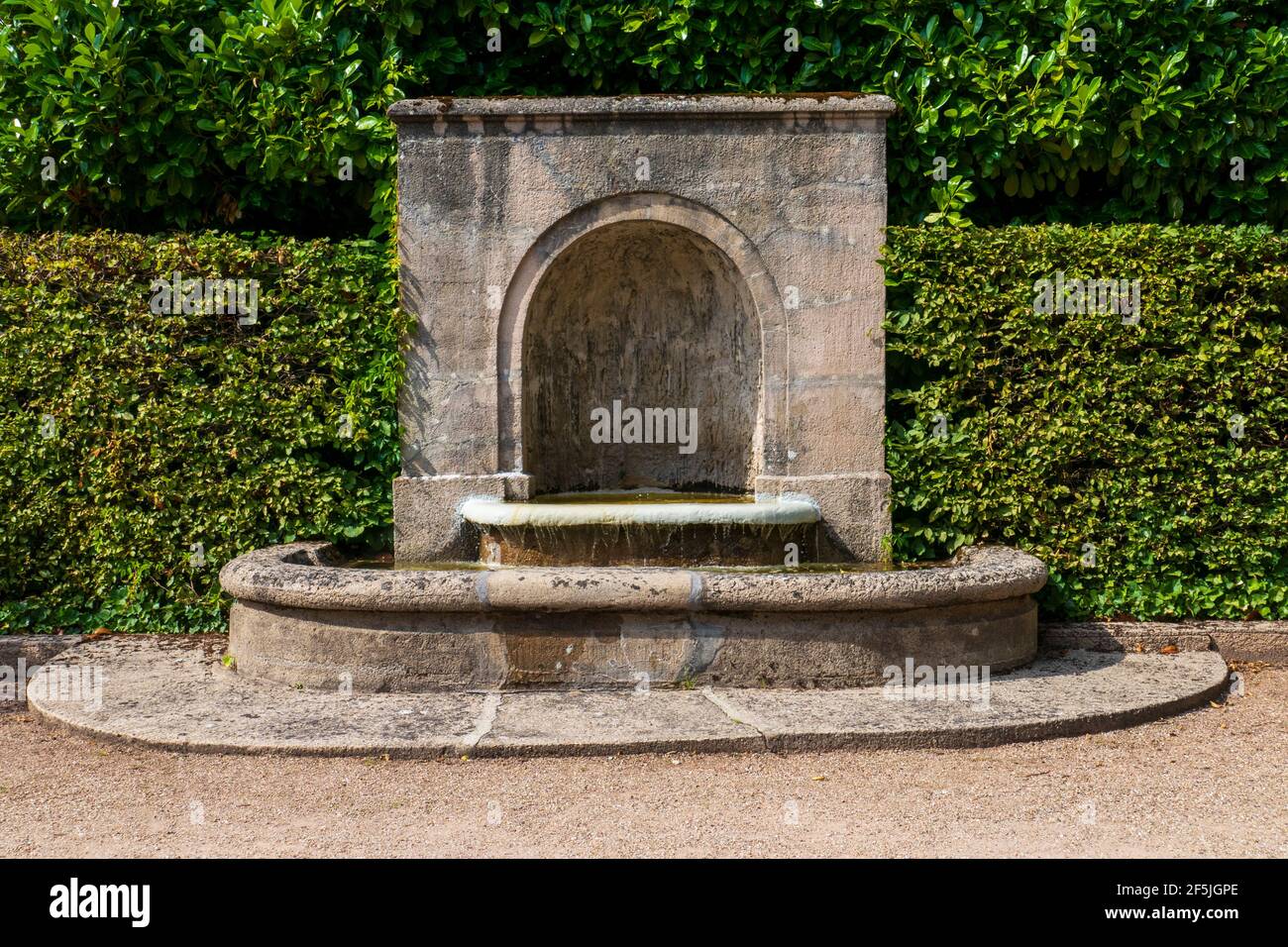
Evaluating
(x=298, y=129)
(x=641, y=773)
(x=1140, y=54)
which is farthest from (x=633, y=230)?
(x=641, y=773)

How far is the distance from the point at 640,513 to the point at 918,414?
169 centimetres

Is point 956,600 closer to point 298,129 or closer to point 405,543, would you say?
point 405,543

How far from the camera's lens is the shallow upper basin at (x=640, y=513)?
609cm

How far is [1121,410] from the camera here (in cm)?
627

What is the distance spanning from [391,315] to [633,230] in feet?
4.86

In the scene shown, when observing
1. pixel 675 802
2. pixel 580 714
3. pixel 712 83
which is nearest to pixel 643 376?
pixel 712 83

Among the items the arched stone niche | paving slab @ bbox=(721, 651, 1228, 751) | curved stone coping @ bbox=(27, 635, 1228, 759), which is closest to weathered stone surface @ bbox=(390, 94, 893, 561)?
the arched stone niche

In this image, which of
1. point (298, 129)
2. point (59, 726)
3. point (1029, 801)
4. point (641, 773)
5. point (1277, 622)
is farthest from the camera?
point (298, 129)

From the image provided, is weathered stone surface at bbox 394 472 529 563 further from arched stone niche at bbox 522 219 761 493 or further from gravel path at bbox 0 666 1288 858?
gravel path at bbox 0 666 1288 858

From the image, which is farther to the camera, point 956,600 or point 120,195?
point 120,195

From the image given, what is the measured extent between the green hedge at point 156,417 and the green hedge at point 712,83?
2.35 feet

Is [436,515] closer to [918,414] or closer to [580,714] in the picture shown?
[580,714]

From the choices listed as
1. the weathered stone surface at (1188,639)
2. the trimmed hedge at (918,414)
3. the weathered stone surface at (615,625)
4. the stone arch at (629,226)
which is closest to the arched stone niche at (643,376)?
the stone arch at (629,226)

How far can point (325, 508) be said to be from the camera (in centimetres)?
654
